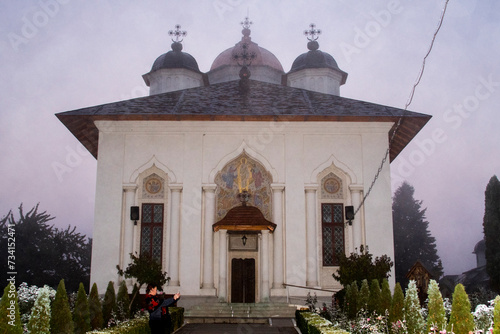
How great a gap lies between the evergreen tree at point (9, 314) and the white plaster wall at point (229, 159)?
9.75 metres

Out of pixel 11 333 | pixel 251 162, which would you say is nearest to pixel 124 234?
pixel 251 162

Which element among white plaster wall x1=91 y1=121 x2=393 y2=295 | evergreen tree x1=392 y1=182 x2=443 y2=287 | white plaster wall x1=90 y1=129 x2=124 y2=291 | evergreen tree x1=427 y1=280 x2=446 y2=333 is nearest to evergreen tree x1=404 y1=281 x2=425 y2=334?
evergreen tree x1=427 y1=280 x2=446 y2=333

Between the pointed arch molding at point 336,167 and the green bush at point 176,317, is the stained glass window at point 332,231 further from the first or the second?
the green bush at point 176,317

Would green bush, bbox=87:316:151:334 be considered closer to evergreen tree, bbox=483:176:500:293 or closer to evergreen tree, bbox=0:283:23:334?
evergreen tree, bbox=0:283:23:334

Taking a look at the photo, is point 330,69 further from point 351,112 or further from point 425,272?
Answer: point 425,272

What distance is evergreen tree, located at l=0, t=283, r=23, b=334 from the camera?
7840 millimetres

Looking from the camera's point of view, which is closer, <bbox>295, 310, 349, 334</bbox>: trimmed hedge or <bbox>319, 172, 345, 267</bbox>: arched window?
<bbox>295, 310, 349, 334</bbox>: trimmed hedge

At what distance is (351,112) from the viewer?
18859 millimetres

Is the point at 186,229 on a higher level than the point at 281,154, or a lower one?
lower

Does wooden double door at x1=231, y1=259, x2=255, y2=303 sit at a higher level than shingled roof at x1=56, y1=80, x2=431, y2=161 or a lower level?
lower

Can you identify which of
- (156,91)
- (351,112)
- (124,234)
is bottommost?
(124,234)

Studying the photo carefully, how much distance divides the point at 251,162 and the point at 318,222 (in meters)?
3.30

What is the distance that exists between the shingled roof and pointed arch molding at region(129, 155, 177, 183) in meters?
1.58

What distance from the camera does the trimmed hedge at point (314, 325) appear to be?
9.68m
